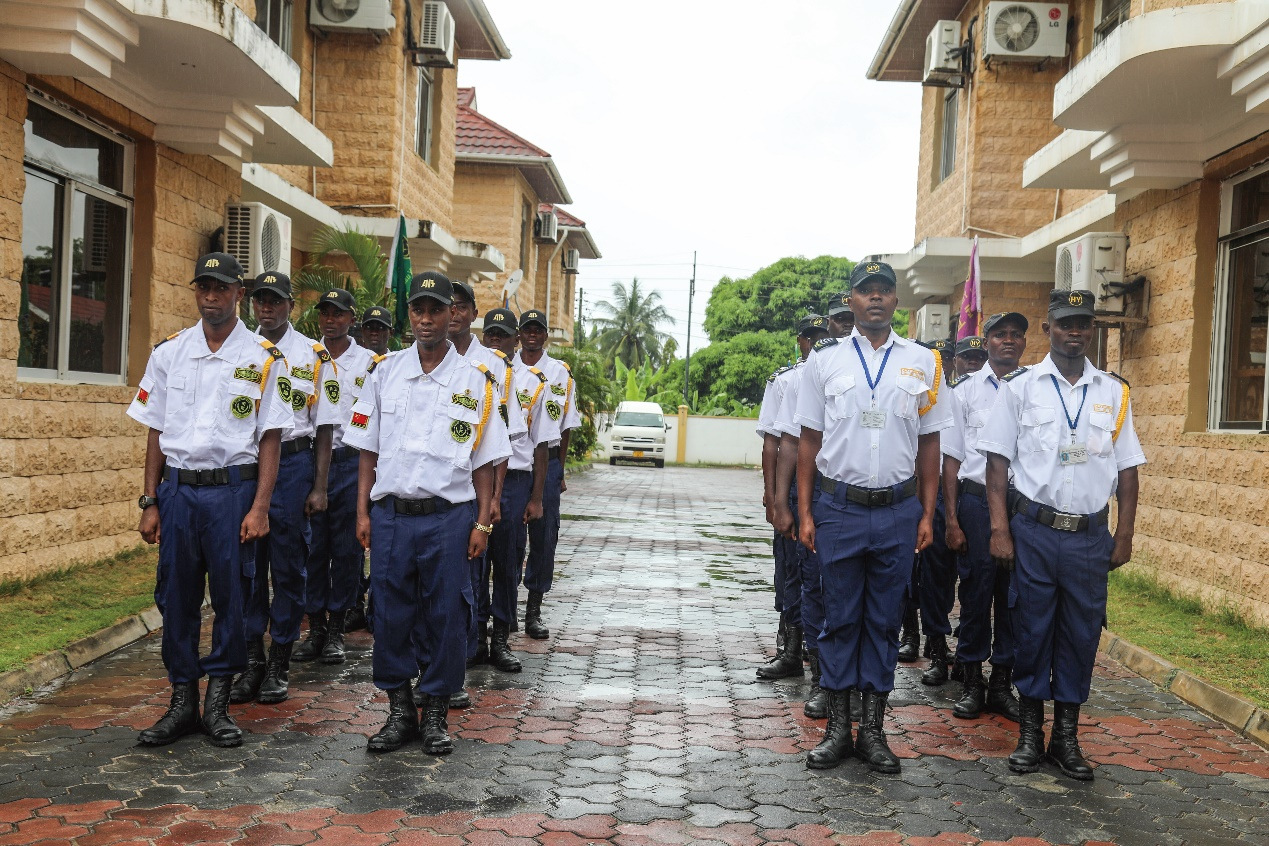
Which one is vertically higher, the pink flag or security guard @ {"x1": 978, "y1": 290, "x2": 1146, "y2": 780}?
the pink flag

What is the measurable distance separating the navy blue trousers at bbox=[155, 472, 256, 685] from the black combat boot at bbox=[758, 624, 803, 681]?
317cm

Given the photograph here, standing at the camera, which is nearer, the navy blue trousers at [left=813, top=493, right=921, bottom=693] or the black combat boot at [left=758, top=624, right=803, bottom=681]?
the navy blue trousers at [left=813, top=493, right=921, bottom=693]

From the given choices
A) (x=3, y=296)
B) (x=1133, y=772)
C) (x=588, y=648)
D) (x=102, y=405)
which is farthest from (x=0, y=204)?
(x=1133, y=772)

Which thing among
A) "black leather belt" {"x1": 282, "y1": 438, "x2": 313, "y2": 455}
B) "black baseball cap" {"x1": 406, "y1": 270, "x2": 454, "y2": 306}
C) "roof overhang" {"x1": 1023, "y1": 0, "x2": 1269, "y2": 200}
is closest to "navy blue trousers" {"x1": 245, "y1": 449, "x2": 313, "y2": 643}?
"black leather belt" {"x1": 282, "y1": 438, "x2": 313, "y2": 455}

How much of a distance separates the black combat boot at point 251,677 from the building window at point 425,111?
1471 centimetres

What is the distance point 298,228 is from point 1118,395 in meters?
12.9

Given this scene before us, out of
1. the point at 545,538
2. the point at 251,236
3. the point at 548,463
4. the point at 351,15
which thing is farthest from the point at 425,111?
the point at 545,538

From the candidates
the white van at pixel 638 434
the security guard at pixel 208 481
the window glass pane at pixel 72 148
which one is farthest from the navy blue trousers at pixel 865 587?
the white van at pixel 638 434

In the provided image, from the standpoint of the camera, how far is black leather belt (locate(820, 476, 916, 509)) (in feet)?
18.2

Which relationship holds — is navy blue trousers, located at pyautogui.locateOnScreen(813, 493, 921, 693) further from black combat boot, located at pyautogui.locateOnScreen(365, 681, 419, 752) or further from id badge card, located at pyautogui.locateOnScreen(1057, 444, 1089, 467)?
black combat boot, located at pyautogui.locateOnScreen(365, 681, 419, 752)

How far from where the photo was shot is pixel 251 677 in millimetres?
6344

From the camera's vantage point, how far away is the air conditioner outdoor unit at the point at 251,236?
11836 mm

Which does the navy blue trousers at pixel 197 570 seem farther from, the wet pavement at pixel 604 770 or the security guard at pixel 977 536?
the security guard at pixel 977 536

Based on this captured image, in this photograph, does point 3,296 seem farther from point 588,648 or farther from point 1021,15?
point 1021,15
